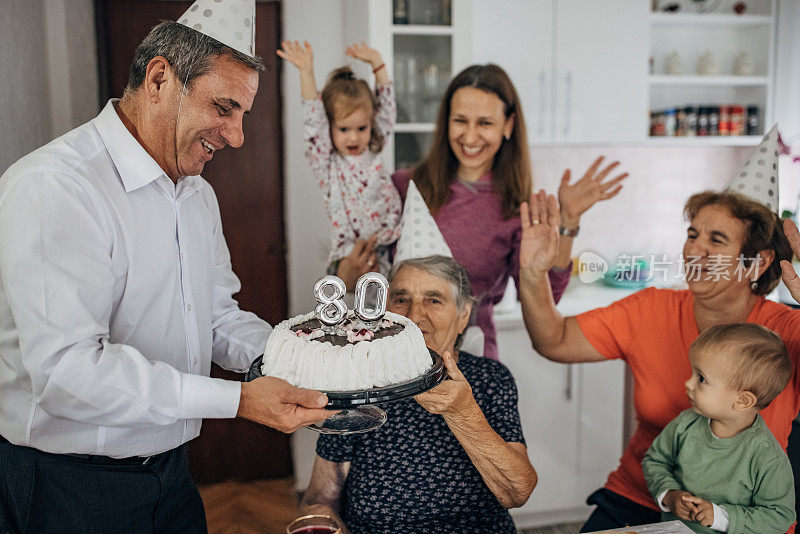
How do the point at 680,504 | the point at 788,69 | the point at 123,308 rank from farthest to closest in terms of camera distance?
the point at 788,69
the point at 680,504
the point at 123,308

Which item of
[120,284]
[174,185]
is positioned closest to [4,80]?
[174,185]

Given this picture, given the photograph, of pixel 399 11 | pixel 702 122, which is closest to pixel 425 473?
pixel 399 11

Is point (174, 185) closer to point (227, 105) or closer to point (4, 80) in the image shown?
point (227, 105)

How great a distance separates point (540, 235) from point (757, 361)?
0.61 metres

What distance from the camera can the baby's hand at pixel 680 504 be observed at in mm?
1300

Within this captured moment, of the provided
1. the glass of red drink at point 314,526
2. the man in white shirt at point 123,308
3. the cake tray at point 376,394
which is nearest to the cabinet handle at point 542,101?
the man in white shirt at point 123,308

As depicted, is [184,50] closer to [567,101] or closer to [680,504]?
[680,504]

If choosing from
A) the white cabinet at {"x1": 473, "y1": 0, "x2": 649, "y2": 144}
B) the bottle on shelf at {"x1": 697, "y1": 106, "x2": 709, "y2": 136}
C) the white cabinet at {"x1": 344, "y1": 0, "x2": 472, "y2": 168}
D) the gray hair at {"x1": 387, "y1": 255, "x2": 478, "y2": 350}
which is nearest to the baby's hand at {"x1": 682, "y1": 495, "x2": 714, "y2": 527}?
Result: the gray hair at {"x1": 387, "y1": 255, "x2": 478, "y2": 350}

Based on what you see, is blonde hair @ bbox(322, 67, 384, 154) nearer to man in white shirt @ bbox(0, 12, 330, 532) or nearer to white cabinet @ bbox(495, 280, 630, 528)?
man in white shirt @ bbox(0, 12, 330, 532)

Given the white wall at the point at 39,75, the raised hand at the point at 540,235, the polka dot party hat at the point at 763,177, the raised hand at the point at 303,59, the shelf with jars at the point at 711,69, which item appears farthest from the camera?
the shelf with jars at the point at 711,69

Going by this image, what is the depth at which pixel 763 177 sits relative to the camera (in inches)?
62.5

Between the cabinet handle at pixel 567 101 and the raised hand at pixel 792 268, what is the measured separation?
1.49 m

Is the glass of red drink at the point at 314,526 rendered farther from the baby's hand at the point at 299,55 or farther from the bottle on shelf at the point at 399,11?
the bottle on shelf at the point at 399,11

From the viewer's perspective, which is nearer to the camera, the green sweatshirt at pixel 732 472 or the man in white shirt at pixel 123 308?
the man in white shirt at pixel 123 308
